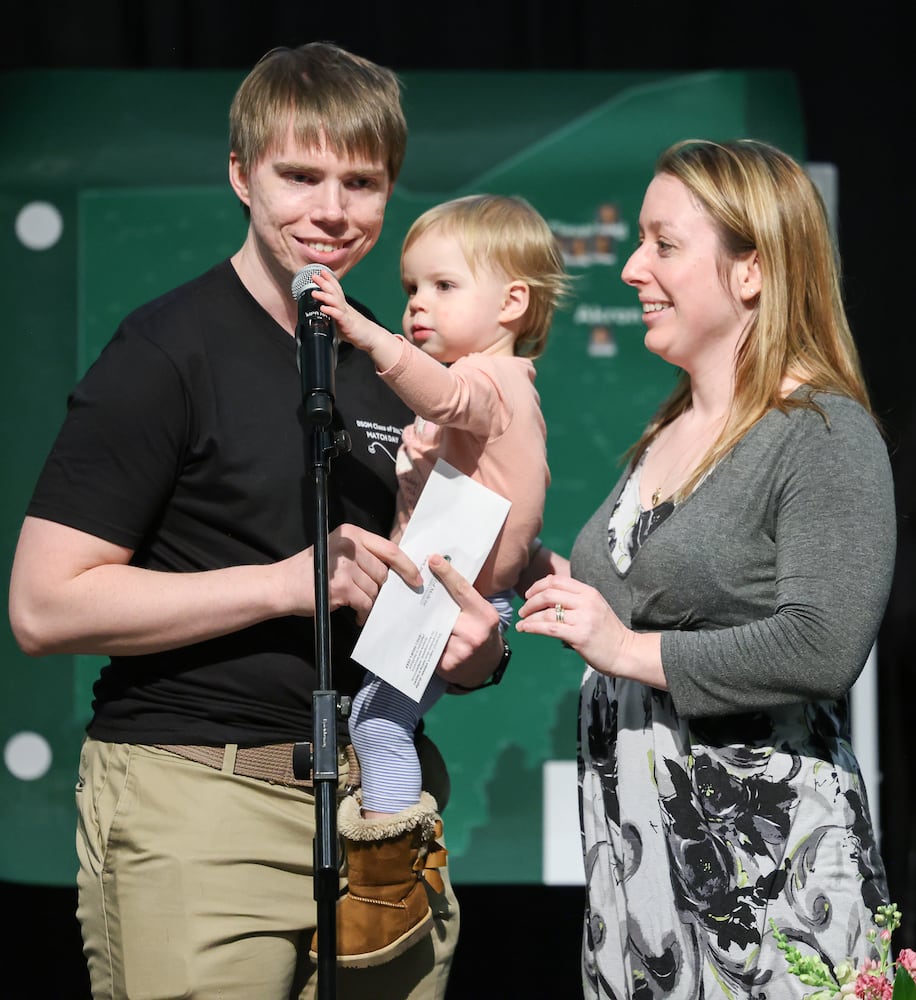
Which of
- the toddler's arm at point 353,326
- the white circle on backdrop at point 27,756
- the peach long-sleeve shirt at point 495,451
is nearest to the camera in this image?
the toddler's arm at point 353,326

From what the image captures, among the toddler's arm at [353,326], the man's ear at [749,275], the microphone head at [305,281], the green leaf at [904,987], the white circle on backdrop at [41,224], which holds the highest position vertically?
the white circle on backdrop at [41,224]

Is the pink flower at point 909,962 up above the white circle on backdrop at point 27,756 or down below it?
above

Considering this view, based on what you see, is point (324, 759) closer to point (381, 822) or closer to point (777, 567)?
point (381, 822)

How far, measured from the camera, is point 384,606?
5.98 feet

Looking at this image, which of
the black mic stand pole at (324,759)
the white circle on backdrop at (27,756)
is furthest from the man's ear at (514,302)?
the white circle on backdrop at (27,756)

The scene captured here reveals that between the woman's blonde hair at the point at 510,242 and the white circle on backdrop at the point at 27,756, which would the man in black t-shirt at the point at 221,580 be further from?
the white circle on backdrop at the point at 27,756

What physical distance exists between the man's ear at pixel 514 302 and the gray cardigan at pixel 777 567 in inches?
18.7

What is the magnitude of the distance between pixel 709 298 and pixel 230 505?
2.57 ft

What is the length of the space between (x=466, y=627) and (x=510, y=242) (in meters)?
0.67

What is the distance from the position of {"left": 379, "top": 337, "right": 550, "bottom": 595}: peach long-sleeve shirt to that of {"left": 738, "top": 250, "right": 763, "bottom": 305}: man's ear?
0.37 metres

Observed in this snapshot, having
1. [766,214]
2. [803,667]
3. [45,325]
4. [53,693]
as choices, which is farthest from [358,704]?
[45,325]

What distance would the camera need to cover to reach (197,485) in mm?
1787

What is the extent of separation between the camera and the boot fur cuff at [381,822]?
181cm

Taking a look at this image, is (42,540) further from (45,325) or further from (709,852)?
(45,325)
